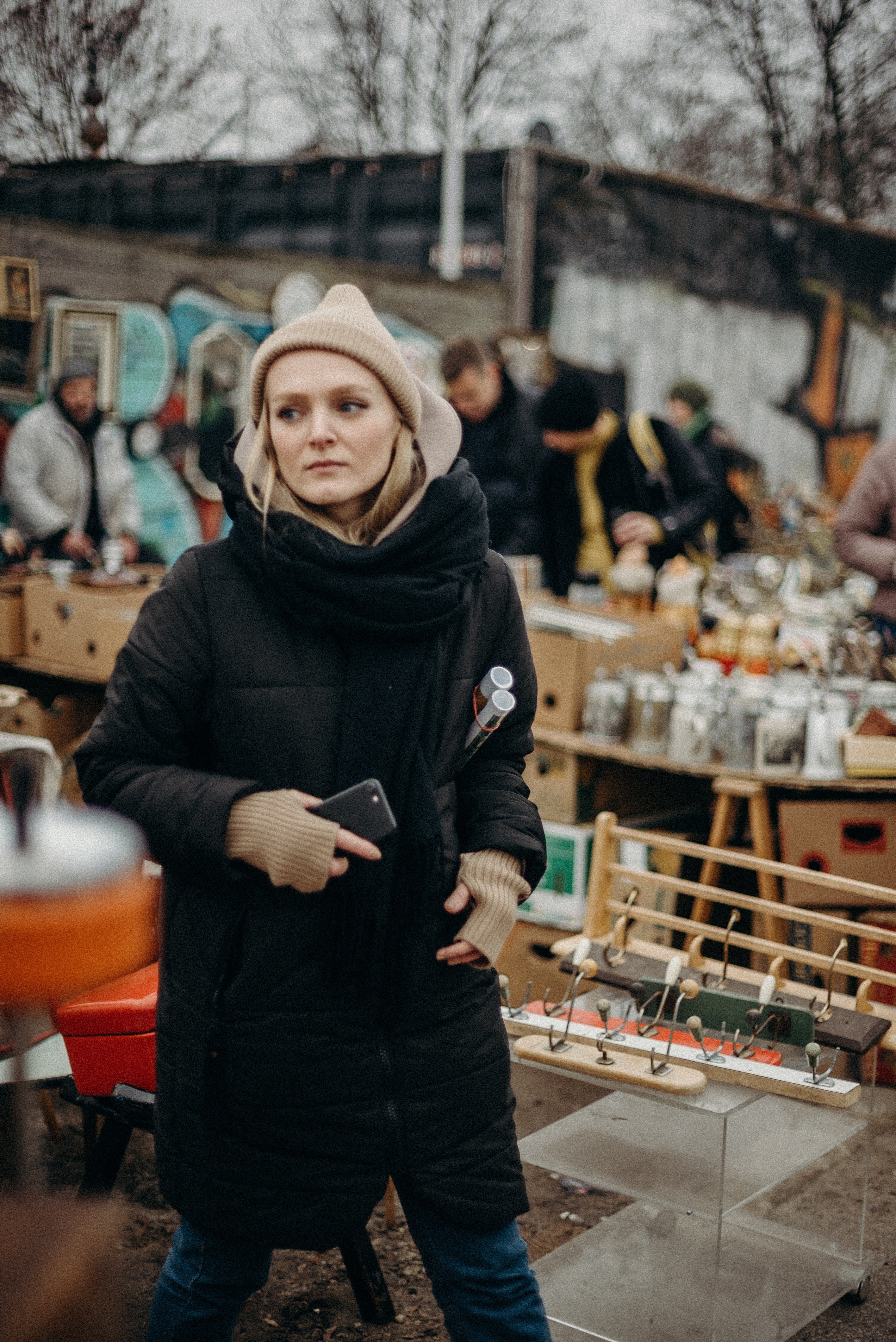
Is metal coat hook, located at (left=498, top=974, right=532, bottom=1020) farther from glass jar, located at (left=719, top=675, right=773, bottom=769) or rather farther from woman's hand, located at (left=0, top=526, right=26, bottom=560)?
woman's hand, located at (left=0, top=526, right=26, bottom=560)

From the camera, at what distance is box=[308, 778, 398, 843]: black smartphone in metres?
1.68

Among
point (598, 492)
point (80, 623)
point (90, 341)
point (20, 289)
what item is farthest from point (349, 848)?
point (90, 341)

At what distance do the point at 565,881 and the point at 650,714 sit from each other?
598 mm

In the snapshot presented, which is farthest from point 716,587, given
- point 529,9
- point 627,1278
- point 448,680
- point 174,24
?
point 529,9

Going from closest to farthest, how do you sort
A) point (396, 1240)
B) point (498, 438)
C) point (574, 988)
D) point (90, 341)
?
point (574, 988), point (396, 1240), point (498, 438), point (90, 341)

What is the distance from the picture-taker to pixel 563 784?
4219mm

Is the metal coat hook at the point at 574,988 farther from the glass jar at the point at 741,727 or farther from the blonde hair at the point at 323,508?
the glass jar at the point at 741,727

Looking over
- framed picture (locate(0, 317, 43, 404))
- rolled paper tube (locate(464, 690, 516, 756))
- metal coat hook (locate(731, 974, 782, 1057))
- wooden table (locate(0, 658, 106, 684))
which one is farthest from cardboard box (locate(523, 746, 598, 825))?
framed picture (locate(0, 317, 43, 404))

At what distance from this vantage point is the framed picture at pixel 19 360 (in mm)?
7113

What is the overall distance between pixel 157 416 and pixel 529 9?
47.9ft

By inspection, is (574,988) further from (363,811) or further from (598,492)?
(598,492)

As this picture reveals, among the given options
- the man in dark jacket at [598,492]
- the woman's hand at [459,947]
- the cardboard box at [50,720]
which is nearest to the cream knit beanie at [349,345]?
the woman's hand at [459,947]

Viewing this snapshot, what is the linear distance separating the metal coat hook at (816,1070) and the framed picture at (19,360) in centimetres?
601

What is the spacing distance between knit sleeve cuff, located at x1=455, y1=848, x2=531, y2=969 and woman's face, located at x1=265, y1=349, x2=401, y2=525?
1.83ft
